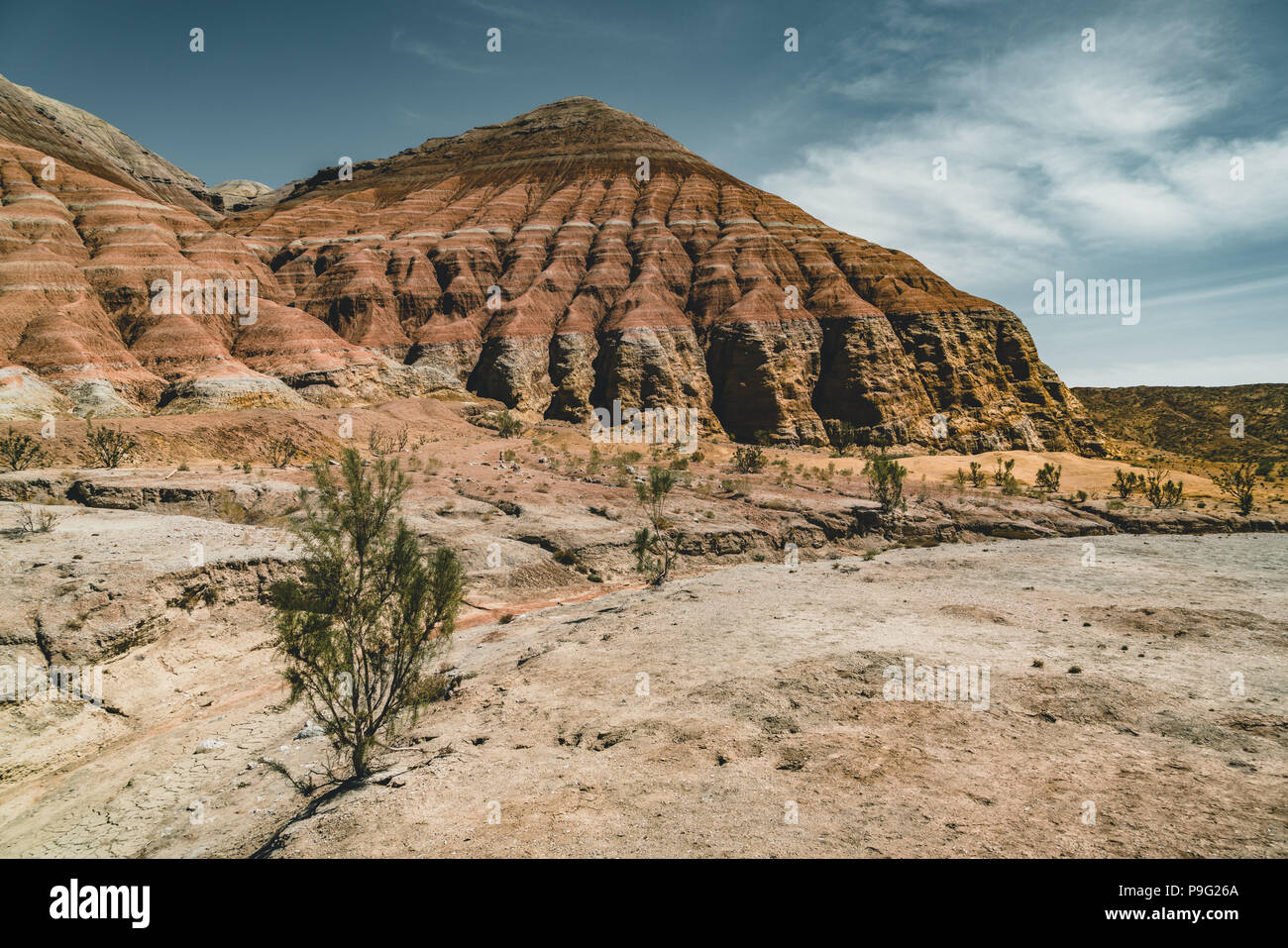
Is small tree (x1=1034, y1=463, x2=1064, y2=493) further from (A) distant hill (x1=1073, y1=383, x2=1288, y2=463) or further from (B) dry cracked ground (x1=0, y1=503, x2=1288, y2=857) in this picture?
(A) distant hill (x1=1073, y1=383, x2=1288, y2=463)

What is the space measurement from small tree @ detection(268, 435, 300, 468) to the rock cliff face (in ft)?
32.6

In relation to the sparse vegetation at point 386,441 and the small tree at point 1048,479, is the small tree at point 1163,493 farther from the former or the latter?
the sparse vegetation at point 386,441

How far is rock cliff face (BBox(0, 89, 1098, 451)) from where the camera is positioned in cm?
4072

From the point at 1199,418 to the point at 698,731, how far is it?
79495 mm

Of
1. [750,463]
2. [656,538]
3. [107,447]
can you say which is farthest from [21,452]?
[750,463]

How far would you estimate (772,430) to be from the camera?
2000 inches

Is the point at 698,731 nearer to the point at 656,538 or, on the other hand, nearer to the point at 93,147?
the point at 656,538

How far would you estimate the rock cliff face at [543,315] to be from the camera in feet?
134

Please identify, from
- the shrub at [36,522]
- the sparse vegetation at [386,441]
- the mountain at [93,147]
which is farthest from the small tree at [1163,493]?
the mountain at [93,147]

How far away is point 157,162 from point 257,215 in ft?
199

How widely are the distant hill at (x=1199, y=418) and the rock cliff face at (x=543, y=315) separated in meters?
10.6

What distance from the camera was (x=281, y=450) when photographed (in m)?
29.1

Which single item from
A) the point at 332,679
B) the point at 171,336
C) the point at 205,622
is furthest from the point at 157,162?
the point at 332,679

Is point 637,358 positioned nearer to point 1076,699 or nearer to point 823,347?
point 823,347
